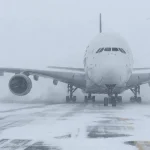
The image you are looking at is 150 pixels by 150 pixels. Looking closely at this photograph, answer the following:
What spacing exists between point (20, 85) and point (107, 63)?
584cm

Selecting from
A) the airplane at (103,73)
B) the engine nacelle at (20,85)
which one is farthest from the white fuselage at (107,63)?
the engine nacelle at (20,85)

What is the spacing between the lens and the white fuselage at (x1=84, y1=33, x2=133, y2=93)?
17.5m

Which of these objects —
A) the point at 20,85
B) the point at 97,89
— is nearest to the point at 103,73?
the point at 97,89

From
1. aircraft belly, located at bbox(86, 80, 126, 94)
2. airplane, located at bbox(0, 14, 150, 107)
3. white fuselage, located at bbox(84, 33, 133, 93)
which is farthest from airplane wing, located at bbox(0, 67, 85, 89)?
white fuselage, located at bbox(84, 33, 133, 93)

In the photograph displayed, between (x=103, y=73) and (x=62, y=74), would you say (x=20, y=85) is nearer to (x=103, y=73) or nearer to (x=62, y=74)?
(x=62, y=74)

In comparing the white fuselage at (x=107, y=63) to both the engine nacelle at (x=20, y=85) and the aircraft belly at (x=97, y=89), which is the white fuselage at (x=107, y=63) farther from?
the engine nacelle at (x=20, y=85)

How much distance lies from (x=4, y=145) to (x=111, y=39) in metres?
14.5

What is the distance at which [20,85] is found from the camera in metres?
20.6

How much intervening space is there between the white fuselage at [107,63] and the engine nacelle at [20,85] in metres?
3.60

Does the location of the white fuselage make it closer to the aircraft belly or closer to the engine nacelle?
the aircraft belly

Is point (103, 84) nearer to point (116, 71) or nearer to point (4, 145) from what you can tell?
point (116, 71)

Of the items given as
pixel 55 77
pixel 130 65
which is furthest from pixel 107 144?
pixel 55 77

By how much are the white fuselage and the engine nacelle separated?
3.60 m

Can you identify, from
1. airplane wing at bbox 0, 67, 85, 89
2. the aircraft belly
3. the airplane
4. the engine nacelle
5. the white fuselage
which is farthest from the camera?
airplane wing at bbox 0, 67, 85, 89
